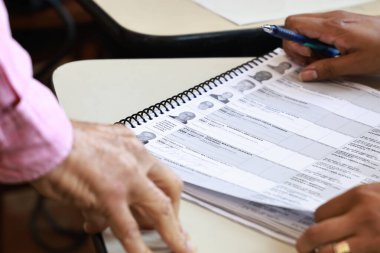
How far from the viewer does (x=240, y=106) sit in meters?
0.90

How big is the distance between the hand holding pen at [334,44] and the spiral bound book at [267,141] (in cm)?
3

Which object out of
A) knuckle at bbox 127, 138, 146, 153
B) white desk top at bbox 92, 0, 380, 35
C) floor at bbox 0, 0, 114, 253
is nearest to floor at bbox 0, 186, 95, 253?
floor at bbox 0, 0, 114, 253

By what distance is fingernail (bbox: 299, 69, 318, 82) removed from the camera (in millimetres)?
987

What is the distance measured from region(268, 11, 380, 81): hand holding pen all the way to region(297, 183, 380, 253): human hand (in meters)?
0.34

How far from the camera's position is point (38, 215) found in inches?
82.4

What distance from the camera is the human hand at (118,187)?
2.02 feet

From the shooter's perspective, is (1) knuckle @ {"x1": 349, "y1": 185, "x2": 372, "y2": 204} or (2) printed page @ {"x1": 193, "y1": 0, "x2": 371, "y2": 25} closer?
Result: (1) knuckle @ {"x1": 349, "y1": 185, "x2": 372, "y2": 204}

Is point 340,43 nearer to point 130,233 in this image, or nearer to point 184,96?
point 184,96

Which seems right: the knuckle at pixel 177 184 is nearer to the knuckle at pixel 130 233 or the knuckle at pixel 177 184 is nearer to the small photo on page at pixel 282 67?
the knuckle at pixel 130 233

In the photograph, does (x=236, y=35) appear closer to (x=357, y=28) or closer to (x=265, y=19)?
(x=265, y=19)

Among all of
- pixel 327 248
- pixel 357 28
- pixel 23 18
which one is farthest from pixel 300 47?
pixel 23 18

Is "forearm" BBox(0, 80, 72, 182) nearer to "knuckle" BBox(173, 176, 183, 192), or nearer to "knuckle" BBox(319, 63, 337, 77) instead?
"knuckle" BBox(173, 176, 183, 192)

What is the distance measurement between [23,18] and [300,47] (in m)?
1.34

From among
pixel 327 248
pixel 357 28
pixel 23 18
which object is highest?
pixel 357 28
